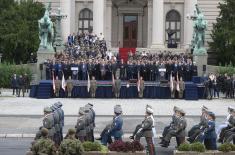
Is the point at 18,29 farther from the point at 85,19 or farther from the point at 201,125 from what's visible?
the point at 201,125

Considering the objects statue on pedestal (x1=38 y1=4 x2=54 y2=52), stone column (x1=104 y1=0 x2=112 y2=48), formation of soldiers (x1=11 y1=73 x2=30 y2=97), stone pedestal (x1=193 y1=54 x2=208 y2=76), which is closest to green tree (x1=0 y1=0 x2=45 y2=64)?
stone column (x1=104 y1=0 x2=112 y2=48)

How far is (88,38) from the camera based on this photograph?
58.5 meters

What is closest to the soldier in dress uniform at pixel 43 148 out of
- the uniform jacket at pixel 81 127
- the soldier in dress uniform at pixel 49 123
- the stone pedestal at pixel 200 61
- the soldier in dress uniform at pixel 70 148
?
the soldier in dress uniform at pixel 70 148

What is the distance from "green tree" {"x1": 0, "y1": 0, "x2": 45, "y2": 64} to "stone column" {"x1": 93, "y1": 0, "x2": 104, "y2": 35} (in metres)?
5.59

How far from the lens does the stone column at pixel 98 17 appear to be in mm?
70625

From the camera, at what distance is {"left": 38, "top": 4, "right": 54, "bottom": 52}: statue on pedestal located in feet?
176

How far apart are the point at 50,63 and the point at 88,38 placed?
10.5 m

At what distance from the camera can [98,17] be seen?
2785 inches

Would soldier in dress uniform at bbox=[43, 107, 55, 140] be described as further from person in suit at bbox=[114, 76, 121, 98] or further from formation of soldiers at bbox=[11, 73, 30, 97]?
formation of soldiers at bbox=[11, 73, 30, 97]

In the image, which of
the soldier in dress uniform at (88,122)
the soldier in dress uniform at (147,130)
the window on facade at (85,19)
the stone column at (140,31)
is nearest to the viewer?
the soldier in dress uniform at (147,130)

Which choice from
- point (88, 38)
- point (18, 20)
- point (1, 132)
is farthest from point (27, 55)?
point (1, 132)

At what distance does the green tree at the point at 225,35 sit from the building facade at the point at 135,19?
368cm

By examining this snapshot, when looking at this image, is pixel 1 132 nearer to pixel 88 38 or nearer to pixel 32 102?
pixel 32 102

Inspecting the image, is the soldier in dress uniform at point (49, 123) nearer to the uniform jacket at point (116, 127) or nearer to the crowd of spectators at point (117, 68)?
the uniform jacket at point (116, 127)
